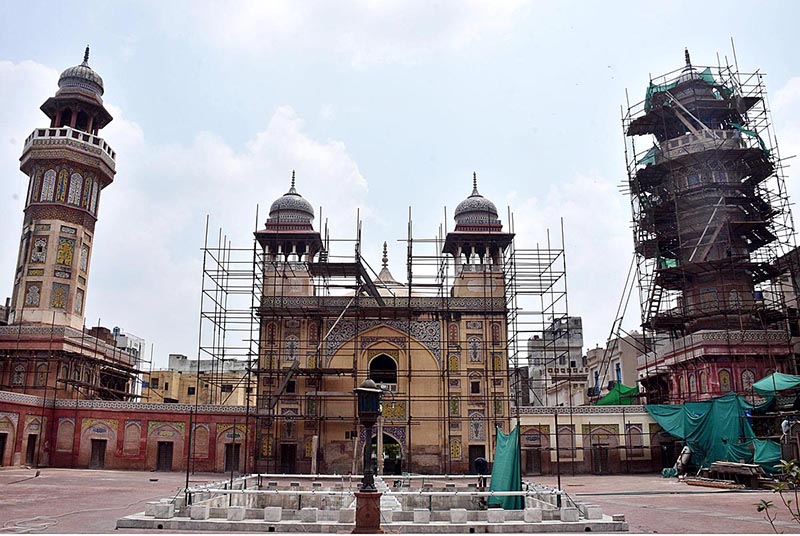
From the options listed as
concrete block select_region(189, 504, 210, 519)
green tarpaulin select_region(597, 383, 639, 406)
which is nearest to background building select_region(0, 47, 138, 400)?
concrete block select_region(189, 504, 210, 519)

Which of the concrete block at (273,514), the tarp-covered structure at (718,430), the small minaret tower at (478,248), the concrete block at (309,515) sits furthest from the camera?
the small minaret tower at (478,248)

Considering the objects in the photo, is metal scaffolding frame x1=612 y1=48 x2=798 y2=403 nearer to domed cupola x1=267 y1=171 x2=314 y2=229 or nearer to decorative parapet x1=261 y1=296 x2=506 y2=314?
decorative parapet x1=261 y1=296 x2=506 y2=314

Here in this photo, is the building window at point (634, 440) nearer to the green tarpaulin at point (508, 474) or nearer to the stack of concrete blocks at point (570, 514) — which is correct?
the green tarpaulin at point (508, 474)

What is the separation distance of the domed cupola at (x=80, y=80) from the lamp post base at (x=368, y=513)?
3379cm

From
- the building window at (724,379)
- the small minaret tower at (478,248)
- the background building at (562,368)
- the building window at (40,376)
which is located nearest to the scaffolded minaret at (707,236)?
the building window at (724,379)

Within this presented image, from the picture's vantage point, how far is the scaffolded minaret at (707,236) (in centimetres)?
3017

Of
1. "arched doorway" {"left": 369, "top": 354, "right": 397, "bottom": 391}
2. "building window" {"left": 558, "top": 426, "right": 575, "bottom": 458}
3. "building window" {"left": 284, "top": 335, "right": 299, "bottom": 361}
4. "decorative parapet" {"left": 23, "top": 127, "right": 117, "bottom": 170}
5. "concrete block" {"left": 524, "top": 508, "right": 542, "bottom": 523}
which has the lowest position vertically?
"concrete block" {"left": 524, "top": 508, "right": 542, "bottom": 523}

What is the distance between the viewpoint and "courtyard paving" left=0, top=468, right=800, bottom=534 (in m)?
12.6

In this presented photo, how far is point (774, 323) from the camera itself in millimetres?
32375

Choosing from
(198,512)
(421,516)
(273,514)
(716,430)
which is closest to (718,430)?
(716,430)

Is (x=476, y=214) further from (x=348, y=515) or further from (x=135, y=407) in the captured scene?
(x=348, y=515)

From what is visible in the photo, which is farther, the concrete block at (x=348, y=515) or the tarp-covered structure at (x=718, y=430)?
the tarp-covered structure at (x=718, y=430)

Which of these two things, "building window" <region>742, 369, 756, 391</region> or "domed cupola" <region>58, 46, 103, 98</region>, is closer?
"building window" <region>742, 369, 756, 391</region>

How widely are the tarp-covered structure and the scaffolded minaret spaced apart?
2816 millimetres
